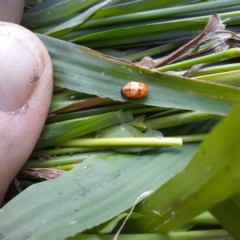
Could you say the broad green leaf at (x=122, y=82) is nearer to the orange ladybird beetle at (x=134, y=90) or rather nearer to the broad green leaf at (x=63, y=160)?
the orange ladybird beetle at (x=134, y=90)

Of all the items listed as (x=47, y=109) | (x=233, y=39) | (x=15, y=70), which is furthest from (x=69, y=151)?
(x=233, y=39)

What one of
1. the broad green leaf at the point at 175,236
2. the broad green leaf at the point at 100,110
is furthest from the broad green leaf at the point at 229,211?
the broad green leaf at the point at 100,110

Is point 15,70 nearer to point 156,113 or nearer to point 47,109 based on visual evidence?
point 47,109

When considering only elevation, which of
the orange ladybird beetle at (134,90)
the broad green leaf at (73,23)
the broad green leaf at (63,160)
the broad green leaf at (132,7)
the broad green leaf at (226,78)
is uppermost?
the broad green leaf at (132,7)

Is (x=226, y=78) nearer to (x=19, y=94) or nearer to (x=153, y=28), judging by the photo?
(x=153, y=28)

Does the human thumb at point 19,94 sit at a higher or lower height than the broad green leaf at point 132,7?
lower

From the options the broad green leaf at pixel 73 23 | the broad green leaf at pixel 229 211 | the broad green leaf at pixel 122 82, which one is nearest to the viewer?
the broad green leaf at pixel 229 211

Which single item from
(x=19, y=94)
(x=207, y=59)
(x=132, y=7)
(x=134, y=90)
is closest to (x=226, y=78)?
(x=207, y=59)

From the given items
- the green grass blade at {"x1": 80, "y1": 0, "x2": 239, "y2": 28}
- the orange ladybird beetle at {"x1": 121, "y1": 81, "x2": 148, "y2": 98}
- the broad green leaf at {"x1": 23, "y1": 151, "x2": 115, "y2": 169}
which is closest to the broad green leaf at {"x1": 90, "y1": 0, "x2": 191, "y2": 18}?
the green grass blade at {"x1": 80, "y1": 0, "x2": 239, "y2": 28}
